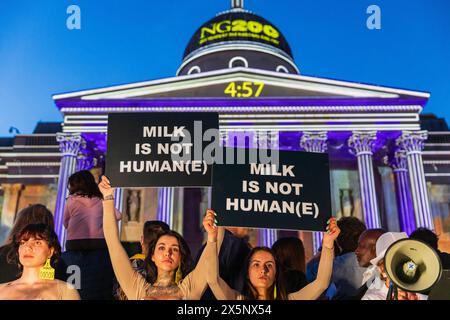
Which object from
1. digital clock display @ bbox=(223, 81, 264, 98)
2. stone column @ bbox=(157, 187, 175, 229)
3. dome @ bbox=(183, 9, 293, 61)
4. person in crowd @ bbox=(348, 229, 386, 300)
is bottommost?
person in crowd @ bbox=(348, 229, 386, 300)

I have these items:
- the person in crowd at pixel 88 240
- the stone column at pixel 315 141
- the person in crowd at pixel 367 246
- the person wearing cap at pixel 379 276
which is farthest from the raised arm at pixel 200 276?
the stone column at pixel 315 141

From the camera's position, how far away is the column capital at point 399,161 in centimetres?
2422

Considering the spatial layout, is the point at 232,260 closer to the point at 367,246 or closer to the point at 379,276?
the point at 367,246

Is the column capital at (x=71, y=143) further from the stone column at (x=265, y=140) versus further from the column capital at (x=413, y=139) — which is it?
the column capital at (x=413, y=139)

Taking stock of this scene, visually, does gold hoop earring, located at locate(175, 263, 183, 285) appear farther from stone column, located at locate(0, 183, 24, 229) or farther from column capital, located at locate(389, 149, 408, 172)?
stone column, located at locate(0, 183, 24, 229)

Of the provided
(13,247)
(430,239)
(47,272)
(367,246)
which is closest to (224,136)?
(430,239)

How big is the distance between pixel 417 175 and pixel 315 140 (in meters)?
4.94

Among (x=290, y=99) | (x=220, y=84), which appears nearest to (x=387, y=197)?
(x=290, y=99)

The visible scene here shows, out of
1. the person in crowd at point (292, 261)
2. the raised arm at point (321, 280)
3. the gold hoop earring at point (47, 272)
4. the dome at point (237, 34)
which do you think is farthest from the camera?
the dome at point (237, 34)

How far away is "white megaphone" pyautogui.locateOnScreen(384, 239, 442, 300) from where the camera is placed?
185 inches

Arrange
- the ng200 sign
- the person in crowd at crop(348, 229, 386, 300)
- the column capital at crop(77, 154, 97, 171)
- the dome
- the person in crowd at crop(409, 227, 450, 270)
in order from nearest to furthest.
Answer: the person in crowd at crop(348, 229, 386, 300), the person in crowd at crop(409, 227, 450, 270), the column capital at crop(77, 154, 97, 171), the dome, the ng200 sign

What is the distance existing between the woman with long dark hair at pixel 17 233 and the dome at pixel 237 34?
1230 inches

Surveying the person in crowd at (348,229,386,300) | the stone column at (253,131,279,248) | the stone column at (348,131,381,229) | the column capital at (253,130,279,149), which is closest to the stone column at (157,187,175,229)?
the stone column at (253,131,279,248)
